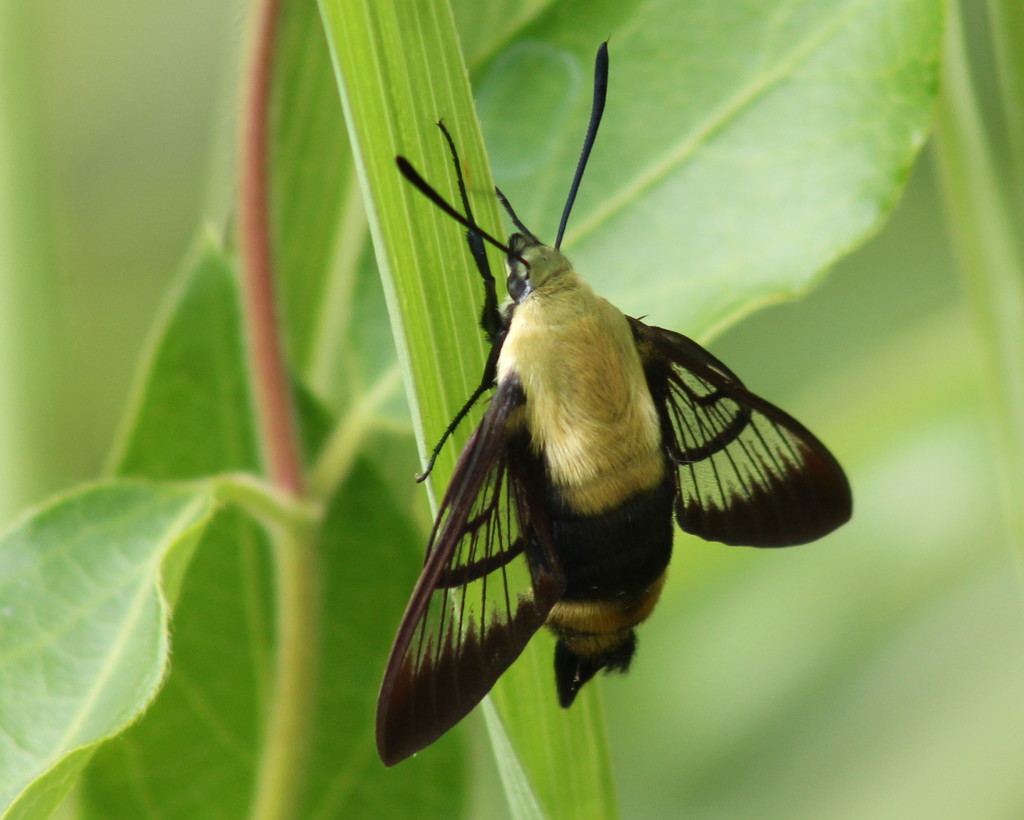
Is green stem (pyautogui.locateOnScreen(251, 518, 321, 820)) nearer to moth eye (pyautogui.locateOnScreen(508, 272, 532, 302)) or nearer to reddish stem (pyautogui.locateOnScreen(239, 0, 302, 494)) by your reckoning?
reddish stem (pyautogui.locateOnScreen(239, 0, 302, 494))

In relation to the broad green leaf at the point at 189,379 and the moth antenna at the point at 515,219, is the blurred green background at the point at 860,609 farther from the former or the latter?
the moth antenna at the point at 515,219

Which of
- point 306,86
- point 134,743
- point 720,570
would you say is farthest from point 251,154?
point 720,570

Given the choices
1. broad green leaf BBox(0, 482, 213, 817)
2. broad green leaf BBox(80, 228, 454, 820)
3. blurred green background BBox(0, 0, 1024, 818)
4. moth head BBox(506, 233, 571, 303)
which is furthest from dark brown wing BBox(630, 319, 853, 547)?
blurred green background BBox(0, 0, 1024, 818)

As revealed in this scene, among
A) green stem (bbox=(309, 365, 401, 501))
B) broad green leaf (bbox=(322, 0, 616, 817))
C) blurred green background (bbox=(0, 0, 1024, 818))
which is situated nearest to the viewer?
broad green leaf (bbox=(322, 0, 616, 817))

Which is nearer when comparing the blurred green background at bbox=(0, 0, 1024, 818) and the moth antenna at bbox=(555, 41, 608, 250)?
the moth antenna at bbox=(555, 41, 608, 250)

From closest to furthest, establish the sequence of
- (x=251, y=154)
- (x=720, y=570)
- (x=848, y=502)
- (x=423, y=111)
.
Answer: (x=423, y=111)
(x=251, y=154)
(x=848, y=502)
(x=720, y=570)

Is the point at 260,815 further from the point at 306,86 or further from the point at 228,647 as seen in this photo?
the point at 306,86
